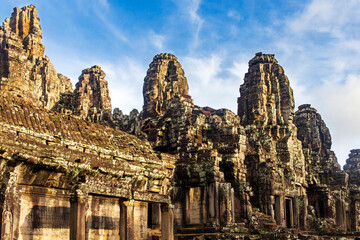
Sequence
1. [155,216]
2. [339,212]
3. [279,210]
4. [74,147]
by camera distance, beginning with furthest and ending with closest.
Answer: [339,212]
[279,210]
[155,216]
[74,147]

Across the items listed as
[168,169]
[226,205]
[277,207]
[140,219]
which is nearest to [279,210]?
[277,207]

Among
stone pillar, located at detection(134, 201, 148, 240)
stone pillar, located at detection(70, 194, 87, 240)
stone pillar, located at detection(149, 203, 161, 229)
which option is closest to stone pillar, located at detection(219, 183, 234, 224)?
stone pillar, located at detection(149, 203, 161, 229)

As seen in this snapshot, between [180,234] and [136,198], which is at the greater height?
[136,198]

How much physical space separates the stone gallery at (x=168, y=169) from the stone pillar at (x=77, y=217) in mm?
36

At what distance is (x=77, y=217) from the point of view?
16828 mm

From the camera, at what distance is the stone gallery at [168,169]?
17812mm

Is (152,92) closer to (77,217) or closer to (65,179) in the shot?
(65,179)

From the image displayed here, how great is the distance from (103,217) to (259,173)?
16768 millimetres

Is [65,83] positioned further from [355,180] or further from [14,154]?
[14,154]

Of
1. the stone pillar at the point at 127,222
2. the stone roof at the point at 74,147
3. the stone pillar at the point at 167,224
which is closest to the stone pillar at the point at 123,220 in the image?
the stone pillar at the point at 127,222

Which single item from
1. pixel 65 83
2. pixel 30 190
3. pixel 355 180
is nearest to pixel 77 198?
pixel 30 190

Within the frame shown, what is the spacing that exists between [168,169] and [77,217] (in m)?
12.4

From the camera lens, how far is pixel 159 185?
945 inches

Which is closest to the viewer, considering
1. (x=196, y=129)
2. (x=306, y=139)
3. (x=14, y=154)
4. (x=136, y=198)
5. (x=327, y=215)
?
(x=14, y=154)
